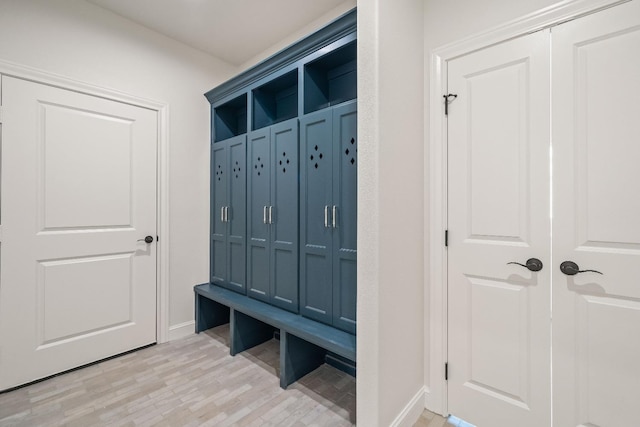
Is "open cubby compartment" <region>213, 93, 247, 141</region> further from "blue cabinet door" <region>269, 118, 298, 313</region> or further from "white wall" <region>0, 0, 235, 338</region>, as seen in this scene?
"blue cabinet door" <region>269, 118, 298, 313</region>

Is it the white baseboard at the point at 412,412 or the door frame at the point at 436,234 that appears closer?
the white baseboard at the point at 412,412

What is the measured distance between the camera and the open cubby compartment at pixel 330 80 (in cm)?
215

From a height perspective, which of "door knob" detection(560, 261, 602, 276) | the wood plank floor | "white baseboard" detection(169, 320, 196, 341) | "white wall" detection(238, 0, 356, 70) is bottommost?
the wood plank floor

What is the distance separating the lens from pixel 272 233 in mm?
2371

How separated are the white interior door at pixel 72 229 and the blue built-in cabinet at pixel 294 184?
0.71 m

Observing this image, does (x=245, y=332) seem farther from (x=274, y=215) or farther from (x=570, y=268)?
(x=570, y=268)

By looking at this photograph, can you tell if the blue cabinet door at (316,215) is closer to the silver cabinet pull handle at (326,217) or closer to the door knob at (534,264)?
the silver cabinet pull handle at (326,217)

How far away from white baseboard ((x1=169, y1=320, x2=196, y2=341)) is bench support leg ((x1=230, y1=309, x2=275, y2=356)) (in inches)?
27.3

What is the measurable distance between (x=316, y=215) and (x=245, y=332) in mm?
1366

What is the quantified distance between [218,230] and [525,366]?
2.69 meters

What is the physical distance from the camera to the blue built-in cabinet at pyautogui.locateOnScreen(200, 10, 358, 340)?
189 centimetres

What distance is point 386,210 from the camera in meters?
1.46

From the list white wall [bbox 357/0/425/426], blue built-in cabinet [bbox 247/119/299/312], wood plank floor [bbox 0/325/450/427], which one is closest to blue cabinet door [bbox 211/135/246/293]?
blue built-in cabinet [bbox 247/119/299/312]

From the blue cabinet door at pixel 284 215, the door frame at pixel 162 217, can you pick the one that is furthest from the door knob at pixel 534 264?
the door frame at pixel 162 217
